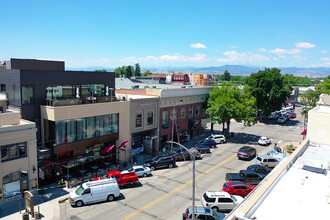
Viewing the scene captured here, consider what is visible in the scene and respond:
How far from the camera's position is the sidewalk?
2391 cm

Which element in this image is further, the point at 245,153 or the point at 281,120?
the point at 281,120

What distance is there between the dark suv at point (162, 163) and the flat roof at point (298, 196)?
1903cm

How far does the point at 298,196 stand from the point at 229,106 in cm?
3577

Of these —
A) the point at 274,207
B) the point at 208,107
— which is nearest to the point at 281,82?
the point at 208,107

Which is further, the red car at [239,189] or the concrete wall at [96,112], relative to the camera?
the concrete wall at [96,112]

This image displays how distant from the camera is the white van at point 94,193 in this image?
25.8 meters

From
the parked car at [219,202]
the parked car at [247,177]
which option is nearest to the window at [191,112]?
the parked car at [247,177]

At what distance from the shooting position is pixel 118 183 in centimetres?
3011

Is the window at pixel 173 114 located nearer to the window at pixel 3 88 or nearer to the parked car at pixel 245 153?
the parked car at pixel 245 153

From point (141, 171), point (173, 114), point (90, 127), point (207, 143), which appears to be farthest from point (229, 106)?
point (90, 127)

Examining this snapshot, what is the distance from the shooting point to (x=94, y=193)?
2636 centimetres

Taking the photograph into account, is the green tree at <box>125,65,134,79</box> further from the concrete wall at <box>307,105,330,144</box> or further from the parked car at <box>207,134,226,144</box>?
the concrete wall at <box>307,105,330,144</box>

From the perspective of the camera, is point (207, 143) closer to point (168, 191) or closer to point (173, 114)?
point (173, 114)

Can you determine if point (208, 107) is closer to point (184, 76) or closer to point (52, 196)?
point (52, 196)
